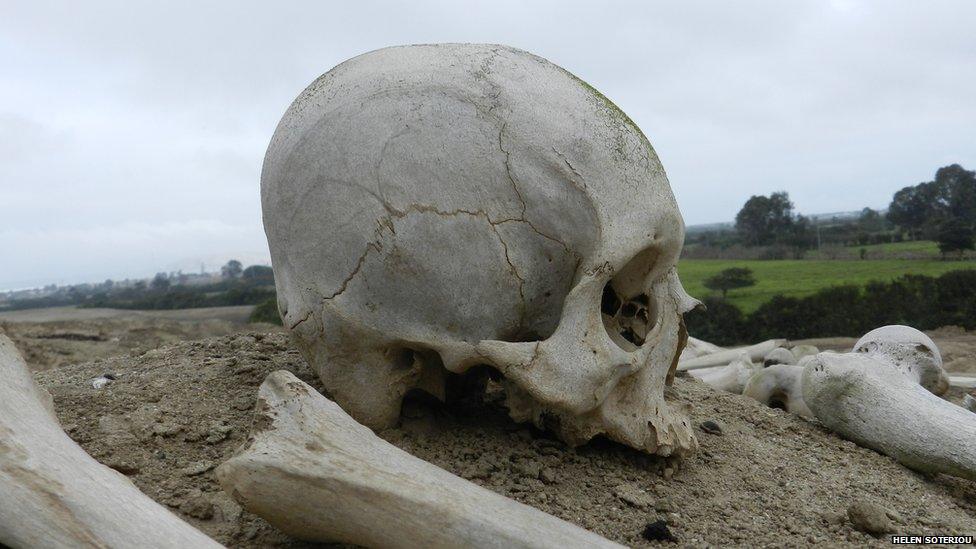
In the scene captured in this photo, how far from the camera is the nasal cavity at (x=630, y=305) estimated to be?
3.20 m

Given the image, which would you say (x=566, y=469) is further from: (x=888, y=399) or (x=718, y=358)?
(x=718, y=358)

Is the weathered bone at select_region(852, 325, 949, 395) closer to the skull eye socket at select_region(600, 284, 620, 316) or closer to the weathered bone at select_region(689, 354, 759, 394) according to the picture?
the weathered bone at select_region(689, 354, 759, 394)

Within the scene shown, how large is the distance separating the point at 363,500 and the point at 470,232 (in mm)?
1083

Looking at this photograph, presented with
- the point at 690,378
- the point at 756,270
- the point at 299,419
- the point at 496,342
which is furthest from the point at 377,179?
the point at 756,270

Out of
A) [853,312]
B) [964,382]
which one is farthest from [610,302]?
[853,312]

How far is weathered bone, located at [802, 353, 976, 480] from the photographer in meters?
3.57

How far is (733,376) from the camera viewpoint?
5836 mm

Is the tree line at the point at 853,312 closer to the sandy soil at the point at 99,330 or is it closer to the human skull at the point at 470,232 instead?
the sandy soil at the point at 99,330

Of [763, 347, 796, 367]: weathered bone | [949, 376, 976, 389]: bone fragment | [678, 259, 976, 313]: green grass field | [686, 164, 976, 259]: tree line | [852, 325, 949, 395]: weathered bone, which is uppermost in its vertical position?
[686, 164, 976, 259]: tree line

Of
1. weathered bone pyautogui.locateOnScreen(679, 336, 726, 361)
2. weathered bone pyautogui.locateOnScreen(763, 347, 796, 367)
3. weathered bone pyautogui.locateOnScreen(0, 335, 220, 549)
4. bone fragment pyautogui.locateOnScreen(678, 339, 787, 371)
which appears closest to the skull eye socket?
weathered bone pyautogui.locateOnScreen(0, 335, 220, 549)

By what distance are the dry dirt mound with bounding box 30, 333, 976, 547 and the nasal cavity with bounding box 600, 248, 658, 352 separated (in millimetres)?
523

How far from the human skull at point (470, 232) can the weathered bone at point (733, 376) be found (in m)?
2.79

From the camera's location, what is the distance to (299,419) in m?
2.49

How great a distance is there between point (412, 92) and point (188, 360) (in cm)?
253
